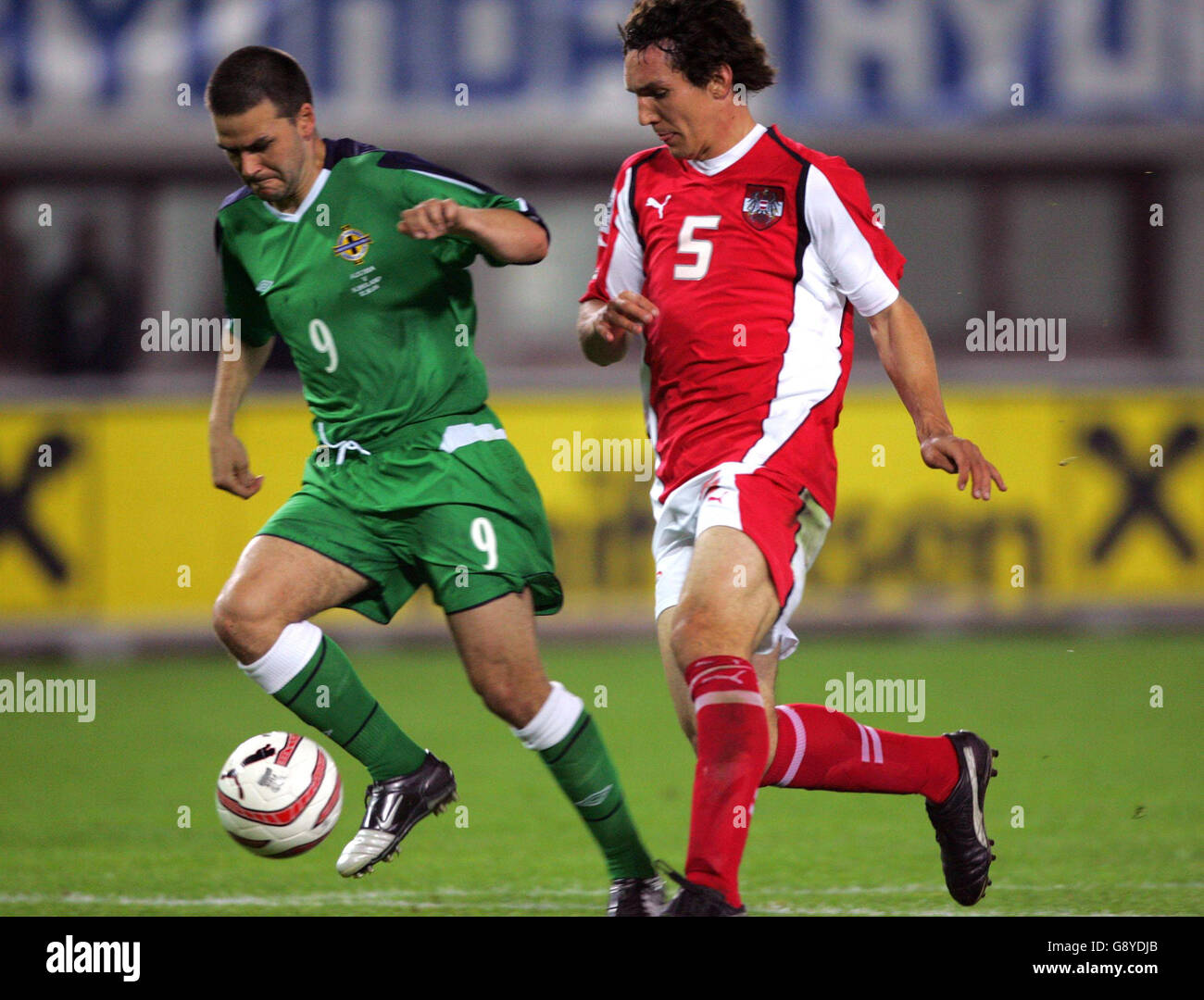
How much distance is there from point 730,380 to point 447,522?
821 mm

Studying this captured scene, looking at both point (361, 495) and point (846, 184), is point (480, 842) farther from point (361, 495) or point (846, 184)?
point (846, 184)

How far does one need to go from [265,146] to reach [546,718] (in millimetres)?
1557

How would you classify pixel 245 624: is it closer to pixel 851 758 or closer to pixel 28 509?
pixel 851 758

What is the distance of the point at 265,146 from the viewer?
174 inches

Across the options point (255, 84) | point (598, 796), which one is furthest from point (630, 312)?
point (598, 796)

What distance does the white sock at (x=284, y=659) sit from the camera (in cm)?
441

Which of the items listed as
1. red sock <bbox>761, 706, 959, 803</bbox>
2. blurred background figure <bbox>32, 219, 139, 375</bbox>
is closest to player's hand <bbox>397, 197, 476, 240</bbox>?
red sock <bbox>761, 706, 959, 803</bbox>

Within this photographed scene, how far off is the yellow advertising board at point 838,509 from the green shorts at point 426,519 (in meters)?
5.88

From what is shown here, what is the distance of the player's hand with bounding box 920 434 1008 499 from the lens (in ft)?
12.8

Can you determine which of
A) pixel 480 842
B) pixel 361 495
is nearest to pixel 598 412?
pixel 480 842

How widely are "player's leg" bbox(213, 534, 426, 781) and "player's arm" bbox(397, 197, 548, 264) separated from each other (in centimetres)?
87

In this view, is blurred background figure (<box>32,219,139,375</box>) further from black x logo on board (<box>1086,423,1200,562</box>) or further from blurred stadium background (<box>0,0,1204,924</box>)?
black x logo on board (<box>1086,423,1200,562</box>)

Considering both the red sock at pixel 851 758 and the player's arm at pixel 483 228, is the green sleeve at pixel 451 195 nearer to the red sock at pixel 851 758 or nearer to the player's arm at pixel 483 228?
the player's arm at pixel 483 228

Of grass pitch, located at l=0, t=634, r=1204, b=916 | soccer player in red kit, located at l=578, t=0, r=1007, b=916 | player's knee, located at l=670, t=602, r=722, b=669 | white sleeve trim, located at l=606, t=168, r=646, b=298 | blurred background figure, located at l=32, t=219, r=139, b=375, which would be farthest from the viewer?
blurred background figure, located at l=32, t=219, r=139, b=375
